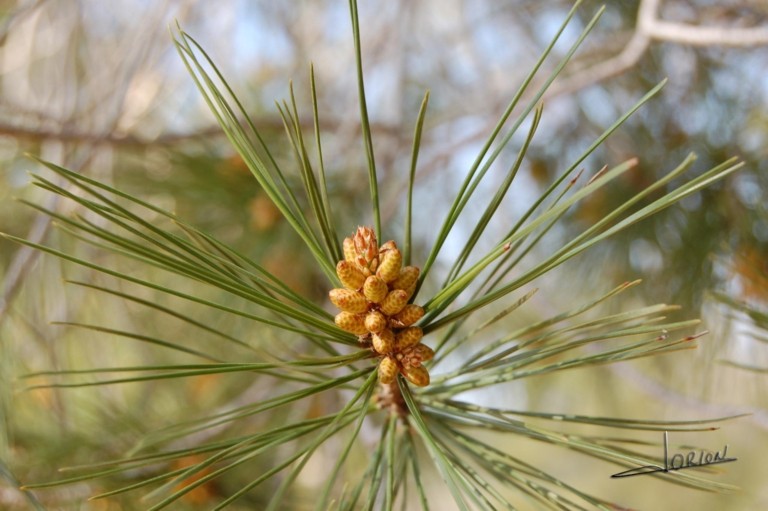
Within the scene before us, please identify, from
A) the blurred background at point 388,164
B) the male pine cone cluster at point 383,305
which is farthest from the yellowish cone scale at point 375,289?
the blurred background at point 388,164

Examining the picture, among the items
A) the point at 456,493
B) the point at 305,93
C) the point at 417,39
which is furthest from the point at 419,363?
the point at 417,39

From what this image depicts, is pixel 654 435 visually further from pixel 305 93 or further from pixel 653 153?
pixel 305 93

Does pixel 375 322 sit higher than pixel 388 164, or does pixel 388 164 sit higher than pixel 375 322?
pixel 388 164

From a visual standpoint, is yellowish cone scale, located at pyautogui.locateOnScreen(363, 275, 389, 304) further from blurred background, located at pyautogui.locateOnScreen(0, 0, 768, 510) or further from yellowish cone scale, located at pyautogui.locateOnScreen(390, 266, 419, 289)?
blurred background, located at pyautogui.locateOnScreen(0, 0, 768, 510)

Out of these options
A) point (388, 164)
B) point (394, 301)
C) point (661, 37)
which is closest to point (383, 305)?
point (394, 301)

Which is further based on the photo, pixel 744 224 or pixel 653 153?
pixel 653 153

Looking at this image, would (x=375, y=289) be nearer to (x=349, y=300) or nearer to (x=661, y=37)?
(x=349, y=300)
